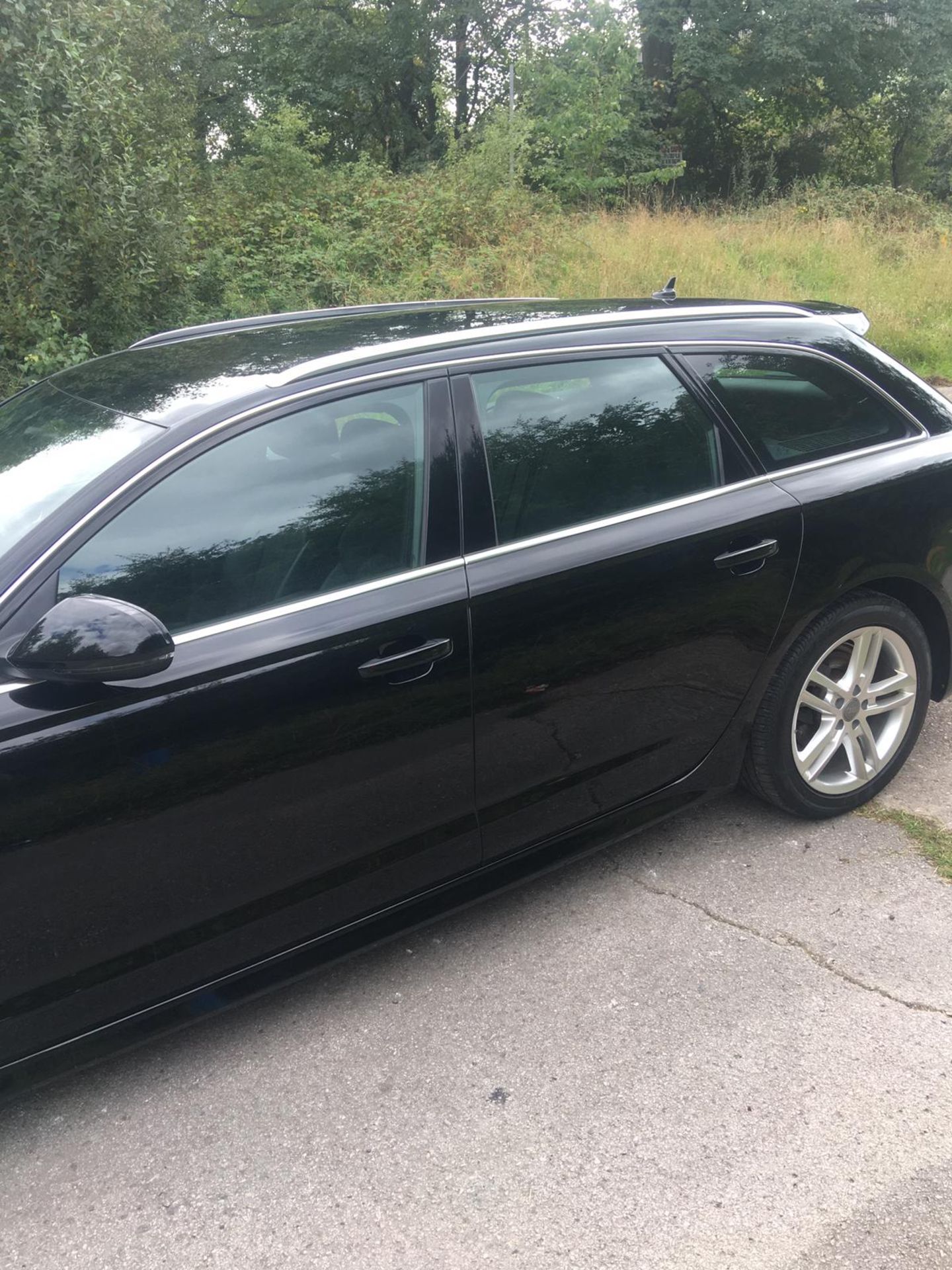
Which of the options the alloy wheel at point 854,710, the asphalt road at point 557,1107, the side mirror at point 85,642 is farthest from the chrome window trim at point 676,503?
the asphalt road at point 557,1107

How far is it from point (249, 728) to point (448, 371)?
99 centimetres

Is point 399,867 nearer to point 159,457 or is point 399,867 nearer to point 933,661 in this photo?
point 159,457

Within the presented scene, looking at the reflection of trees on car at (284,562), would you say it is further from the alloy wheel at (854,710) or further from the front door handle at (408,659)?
the alloy wheel at (854,710)

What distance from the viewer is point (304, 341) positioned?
2668 millimetres

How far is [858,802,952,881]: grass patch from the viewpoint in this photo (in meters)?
3.05

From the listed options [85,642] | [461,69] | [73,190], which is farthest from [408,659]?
[461,69]

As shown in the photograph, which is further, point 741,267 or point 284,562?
point 741,267

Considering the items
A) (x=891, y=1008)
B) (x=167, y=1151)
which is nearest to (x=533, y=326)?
(x=891, y=1008)

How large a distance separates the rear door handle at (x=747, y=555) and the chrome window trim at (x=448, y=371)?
18 cm

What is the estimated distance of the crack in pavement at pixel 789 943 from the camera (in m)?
2.49

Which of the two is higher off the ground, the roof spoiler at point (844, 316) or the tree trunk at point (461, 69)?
the tree trunk at point (461, 69)

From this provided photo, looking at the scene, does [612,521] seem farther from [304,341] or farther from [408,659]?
[304,341]

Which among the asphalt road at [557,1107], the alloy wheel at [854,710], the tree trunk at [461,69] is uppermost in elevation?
the tree trunk at [461,69]

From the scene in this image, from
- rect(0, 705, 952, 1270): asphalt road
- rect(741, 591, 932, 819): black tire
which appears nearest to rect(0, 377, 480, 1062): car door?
rect(0, 705, 952, 1270): asphalt road
